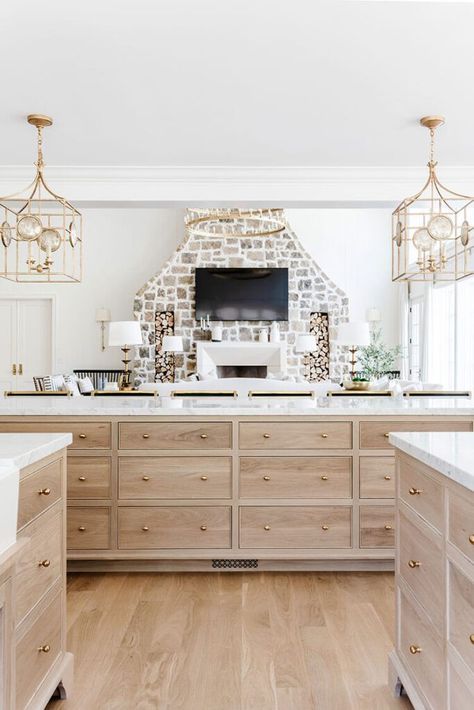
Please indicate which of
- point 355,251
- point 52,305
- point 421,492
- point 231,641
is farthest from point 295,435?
point 355,251

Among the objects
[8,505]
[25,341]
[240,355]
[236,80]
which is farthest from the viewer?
[25,341]

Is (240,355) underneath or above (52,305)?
underneath

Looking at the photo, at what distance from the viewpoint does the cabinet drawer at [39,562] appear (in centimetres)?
169

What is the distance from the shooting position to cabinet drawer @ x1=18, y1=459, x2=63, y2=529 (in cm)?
175

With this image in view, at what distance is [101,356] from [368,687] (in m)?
9.40

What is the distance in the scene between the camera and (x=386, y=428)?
132 inches

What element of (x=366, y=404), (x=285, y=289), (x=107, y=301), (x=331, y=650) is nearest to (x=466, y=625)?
(x=331, y=650)

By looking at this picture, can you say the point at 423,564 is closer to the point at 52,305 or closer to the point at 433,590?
the point at 433,590

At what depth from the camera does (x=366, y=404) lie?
3533 mm

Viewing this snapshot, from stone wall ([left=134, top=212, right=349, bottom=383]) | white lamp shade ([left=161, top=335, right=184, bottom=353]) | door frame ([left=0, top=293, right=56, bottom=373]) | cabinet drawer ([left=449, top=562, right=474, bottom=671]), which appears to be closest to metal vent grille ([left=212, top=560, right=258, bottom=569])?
cabinet drawer ([left=449, top=562, right=474, bottom=671])

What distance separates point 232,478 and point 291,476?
330 mm

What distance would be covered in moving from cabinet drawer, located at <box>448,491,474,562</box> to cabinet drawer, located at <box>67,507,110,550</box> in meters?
2.22

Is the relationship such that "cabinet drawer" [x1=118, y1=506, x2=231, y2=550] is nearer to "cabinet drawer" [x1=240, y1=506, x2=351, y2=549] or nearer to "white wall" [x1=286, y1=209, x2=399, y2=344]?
"cabinet drawer" [x1=240, y1=506, x2=351, y2=549]

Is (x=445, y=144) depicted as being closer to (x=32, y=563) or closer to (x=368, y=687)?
(x=368, y=687)
